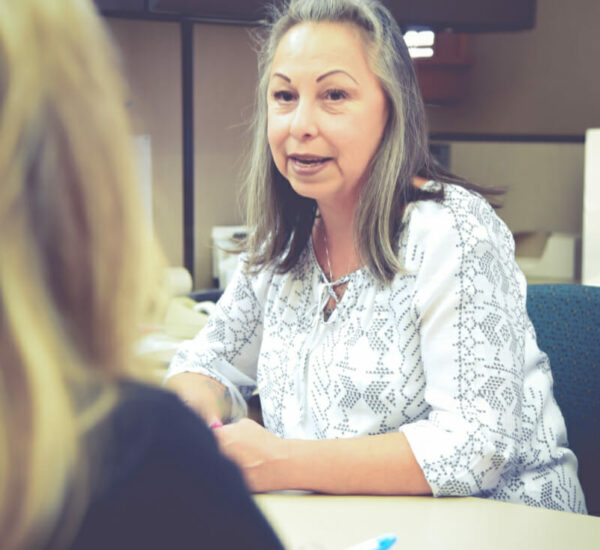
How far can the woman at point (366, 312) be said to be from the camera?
0.94 meters

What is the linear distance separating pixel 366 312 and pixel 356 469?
0.25 meters

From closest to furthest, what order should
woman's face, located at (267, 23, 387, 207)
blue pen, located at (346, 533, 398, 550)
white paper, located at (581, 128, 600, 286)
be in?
blue pen, located at (346, 533, 398, 550) < woman's face, located at (267, 23, 387, 207) < white paper, located at (581, 128, 600, 286)

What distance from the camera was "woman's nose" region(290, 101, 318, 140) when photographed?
113 cm

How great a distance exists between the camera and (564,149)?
2.32 m

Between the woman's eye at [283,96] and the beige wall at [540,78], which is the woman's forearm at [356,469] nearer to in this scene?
the woman's eye at [283,96]

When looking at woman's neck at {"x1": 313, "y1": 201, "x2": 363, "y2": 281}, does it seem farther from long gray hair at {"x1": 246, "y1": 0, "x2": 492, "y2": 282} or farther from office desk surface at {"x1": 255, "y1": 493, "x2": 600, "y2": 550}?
office desk surface at {"x1": 255, "y1": 493, "x2": 600, "y2": 550}

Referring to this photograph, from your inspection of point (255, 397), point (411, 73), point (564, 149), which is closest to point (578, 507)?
point (255, 397)

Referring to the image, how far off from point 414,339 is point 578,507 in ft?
1.10

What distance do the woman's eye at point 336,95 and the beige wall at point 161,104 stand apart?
32.4 inches

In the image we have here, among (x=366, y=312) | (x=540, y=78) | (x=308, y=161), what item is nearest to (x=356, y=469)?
(x=366, y=312)

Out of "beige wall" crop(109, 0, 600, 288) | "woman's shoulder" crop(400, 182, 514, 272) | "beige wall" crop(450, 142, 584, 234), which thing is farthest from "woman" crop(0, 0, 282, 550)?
"beige wall" crop(450, 142, 584, 234)

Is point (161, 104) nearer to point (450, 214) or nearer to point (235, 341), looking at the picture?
point (235, 341)

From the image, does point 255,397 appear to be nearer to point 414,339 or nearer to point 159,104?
point 414,339

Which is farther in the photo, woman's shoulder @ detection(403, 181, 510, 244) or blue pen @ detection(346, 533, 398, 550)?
woman's shoulder @ detection(403, 181, 510, 244)
